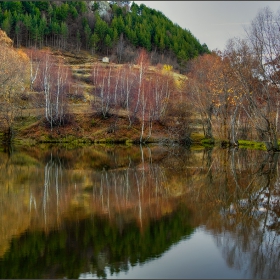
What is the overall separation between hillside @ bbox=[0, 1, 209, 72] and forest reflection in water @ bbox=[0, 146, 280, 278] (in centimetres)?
9295

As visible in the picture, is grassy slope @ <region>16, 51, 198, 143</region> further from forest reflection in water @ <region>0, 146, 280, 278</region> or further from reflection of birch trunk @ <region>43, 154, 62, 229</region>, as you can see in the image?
forest reflection in water @ <region>0, 146, 280, 278</region>

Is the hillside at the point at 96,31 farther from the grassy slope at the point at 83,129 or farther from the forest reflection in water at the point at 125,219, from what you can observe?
the forest reflection in water at the point at 125,219

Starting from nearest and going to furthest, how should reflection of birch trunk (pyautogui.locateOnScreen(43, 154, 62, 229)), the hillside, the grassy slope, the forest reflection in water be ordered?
the forest reflection in water, reflection of birch trunk (pyautogui.locateOnScreen(43, 154, 62, 229)), the grassy slope, the hillside

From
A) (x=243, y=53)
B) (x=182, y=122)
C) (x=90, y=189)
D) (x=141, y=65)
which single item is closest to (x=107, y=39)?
(x=141, y=65)

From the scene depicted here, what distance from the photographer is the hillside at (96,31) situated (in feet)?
361

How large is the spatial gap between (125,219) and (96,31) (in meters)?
117

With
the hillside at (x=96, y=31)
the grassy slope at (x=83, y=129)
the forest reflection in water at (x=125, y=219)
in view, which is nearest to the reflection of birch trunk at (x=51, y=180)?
the forest reflection in water at (x=125, y=219)

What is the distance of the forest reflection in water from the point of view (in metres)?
8.06

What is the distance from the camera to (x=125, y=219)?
37.1ft

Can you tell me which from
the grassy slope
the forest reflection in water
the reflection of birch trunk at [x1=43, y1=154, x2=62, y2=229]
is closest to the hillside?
the grassy slope

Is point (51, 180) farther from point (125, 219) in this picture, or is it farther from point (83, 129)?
point (83, 129)

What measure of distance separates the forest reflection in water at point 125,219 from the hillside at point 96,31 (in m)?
93.0

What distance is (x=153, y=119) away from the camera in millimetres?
54344

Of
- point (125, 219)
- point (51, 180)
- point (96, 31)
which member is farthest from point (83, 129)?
point (96, 31)
